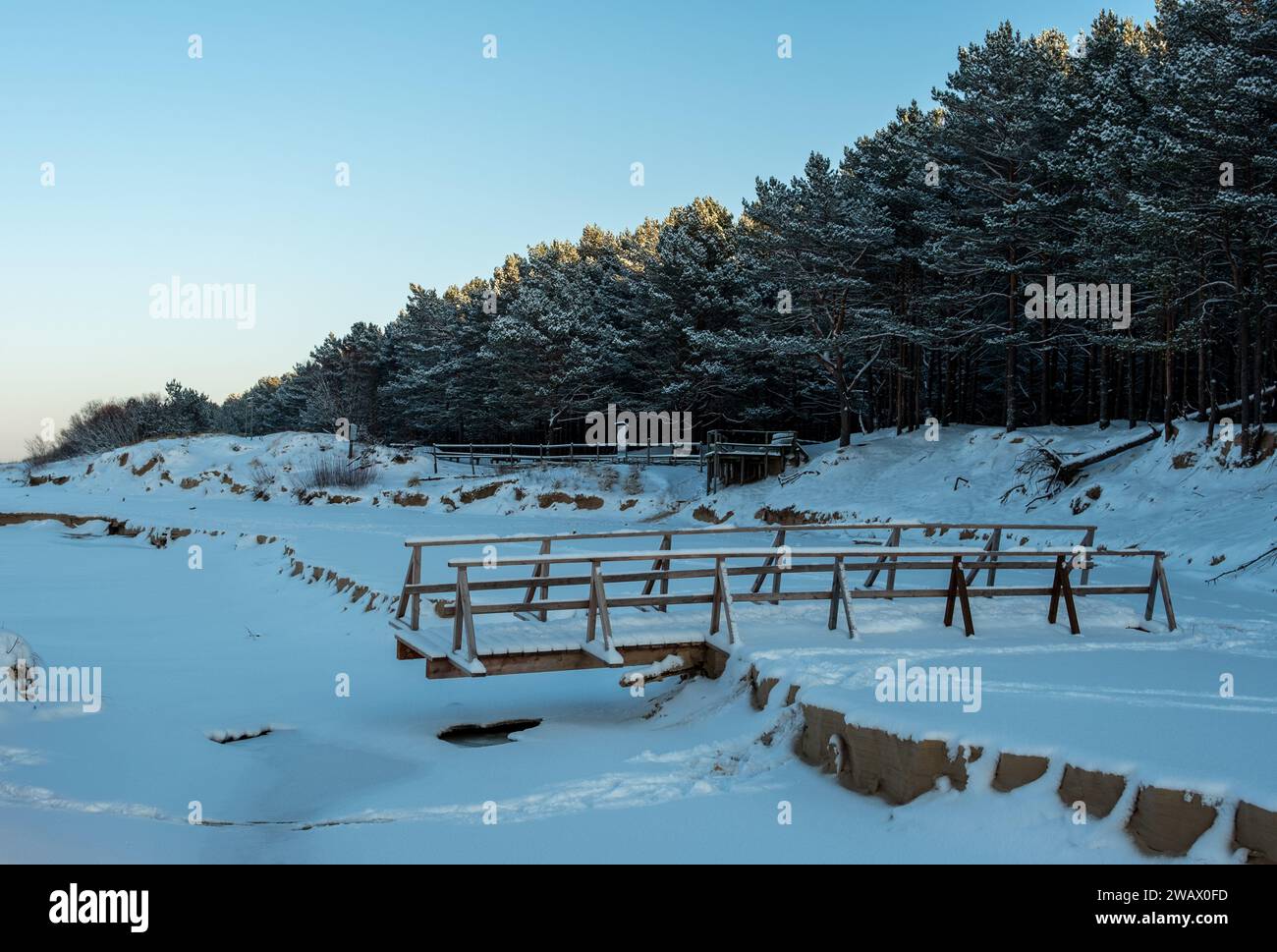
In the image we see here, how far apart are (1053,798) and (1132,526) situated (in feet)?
54.7

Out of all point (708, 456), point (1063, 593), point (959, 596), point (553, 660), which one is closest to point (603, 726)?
point (553, 660)

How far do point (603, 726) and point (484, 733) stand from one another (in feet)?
4.11

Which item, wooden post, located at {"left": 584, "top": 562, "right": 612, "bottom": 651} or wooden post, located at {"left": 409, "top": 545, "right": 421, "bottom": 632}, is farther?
wooden post, located at {"left": 409, "top": 545, "right": 421, "bottom": 632}

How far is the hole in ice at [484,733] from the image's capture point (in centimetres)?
1028

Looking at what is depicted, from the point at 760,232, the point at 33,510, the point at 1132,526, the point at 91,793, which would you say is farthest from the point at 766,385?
the point at 91,793

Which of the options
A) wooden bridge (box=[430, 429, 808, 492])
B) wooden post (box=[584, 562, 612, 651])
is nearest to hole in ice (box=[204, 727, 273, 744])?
wooden post (box=[584, 562, 612, 651])

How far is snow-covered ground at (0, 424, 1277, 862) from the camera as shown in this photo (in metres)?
6.83

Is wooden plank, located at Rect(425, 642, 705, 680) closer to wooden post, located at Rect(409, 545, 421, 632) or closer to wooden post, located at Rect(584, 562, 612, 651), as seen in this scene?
wooden post, located at Rect(584, 562, 612, 651)

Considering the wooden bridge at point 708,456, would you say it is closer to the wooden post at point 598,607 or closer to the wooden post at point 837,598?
the wooden post at point 837,598

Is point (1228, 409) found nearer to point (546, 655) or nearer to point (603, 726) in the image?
point (603, 726)

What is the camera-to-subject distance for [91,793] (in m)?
8.29

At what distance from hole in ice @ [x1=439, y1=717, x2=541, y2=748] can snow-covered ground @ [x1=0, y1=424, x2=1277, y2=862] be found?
0.22 metres

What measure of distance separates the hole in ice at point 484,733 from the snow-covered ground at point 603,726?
215mm
